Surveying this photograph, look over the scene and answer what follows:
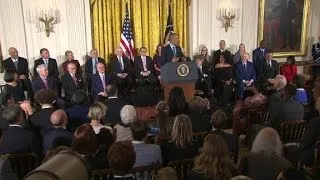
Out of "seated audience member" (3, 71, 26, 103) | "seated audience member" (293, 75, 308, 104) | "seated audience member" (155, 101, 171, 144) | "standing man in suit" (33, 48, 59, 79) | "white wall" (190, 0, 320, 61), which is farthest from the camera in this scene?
"white wall" (190, 0, 320, 61)

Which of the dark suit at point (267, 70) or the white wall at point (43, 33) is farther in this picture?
Result: the dark suit at point (267, 70)

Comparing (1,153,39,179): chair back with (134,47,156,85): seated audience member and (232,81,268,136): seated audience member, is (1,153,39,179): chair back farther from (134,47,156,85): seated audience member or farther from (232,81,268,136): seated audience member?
(134,47,156,85): seated audience member

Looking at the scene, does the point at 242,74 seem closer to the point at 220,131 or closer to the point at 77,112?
the point at 77,112

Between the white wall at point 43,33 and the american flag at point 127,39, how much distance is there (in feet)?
2.80

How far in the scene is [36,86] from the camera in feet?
25.0

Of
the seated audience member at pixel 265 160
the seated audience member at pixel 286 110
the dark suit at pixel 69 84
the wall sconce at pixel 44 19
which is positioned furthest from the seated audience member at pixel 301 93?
the wall sconce at pixel 44 19

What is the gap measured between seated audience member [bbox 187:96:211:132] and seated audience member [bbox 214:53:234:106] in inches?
178

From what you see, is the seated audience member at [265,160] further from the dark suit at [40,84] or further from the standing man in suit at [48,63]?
the standing man in suit at [48,63]

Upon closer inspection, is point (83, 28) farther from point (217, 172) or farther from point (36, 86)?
point (217, 172)

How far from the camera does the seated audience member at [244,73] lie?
9.42m

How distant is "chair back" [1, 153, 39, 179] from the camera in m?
3.83

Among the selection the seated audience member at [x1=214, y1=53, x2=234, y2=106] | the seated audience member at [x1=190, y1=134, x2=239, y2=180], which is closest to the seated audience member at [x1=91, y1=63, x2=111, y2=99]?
the seated audience member at [x1=214, y1=53, x2=234, y2=106]

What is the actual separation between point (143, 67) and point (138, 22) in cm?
152

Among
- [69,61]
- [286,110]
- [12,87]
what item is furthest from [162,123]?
[69,61]
